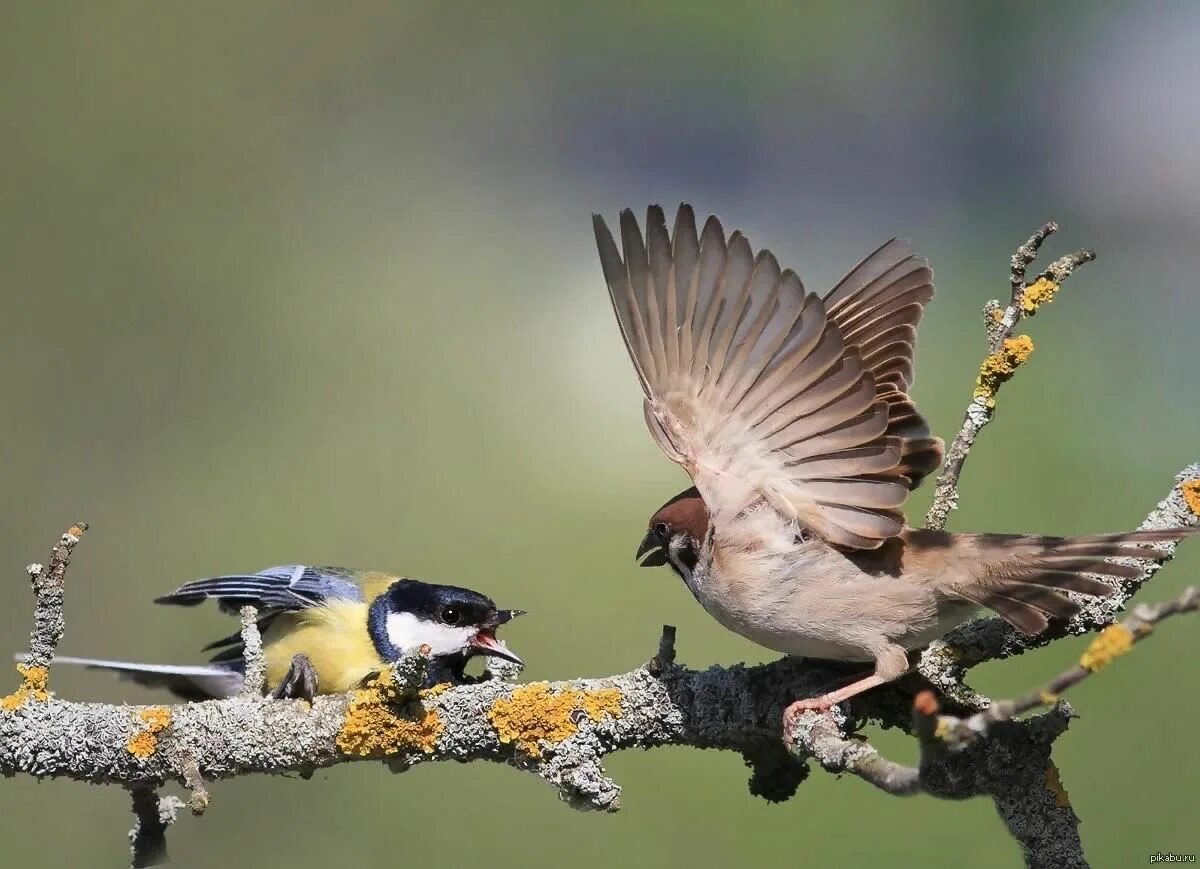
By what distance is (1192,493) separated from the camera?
2.43 meters

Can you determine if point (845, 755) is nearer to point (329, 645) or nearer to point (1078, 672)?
point (1078, 672)

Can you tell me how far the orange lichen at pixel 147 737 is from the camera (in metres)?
2.56

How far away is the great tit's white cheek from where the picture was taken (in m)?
3.36

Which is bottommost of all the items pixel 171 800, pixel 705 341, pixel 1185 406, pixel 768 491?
pixel 171 800

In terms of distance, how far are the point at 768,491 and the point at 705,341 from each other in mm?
310

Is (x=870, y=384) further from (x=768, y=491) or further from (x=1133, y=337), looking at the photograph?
(x=1133, y=337)

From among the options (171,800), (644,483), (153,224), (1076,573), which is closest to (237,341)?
(153,224)

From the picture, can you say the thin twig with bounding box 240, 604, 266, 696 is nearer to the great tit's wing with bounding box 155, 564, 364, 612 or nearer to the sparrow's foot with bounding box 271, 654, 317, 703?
the sparrow's foot with bounding box 271, 654, 317, 703

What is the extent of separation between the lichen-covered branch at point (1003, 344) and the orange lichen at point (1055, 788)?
550 mm

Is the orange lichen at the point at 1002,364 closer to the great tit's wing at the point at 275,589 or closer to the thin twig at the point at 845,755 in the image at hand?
the thin twig at the point at 845,755

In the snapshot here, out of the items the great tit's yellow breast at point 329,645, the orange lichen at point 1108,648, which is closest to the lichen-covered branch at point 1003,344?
the orange lichen at point 1108,648

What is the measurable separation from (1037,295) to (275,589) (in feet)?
6.44

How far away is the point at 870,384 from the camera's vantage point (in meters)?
2.47

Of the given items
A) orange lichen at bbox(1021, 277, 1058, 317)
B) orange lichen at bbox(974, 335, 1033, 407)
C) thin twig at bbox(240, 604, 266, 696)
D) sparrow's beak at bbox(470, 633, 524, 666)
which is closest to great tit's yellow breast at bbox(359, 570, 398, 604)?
sparrow's beak at bbox(470, 633, 524, 666)
